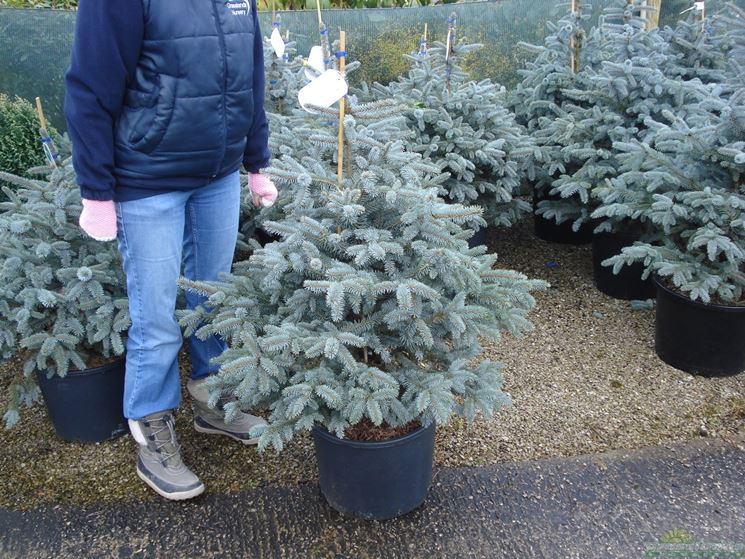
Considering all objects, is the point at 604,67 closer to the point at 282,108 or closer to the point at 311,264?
the point at 282,108

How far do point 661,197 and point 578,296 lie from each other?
42.7 inches

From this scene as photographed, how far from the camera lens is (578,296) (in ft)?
14.0

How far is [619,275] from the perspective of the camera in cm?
416

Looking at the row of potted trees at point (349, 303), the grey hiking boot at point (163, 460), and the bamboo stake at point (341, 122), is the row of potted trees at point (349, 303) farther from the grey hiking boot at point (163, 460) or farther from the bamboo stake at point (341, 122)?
the grey hiking boot at point (163, 460)

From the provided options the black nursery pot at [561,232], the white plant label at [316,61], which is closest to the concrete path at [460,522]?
the white plant label at [316,61]

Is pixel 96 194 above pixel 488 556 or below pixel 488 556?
above

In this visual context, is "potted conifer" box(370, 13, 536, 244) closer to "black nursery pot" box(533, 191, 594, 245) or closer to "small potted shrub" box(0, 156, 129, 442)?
"black nursery pot" box(533, 191, 594, 245)

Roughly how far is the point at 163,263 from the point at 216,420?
929mm

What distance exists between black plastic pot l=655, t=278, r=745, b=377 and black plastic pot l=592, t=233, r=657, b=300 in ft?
1.85

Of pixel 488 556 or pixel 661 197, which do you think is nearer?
pixel 488 556

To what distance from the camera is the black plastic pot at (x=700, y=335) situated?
3.29m

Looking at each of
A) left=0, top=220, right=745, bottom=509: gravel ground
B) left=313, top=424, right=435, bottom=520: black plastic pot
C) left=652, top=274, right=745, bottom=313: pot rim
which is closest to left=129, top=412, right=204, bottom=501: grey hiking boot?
left=0, top=220, right=745, bottom=509: gravel ground

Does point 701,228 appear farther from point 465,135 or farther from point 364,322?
point 364,322

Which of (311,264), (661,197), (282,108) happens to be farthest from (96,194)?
(661,197)
